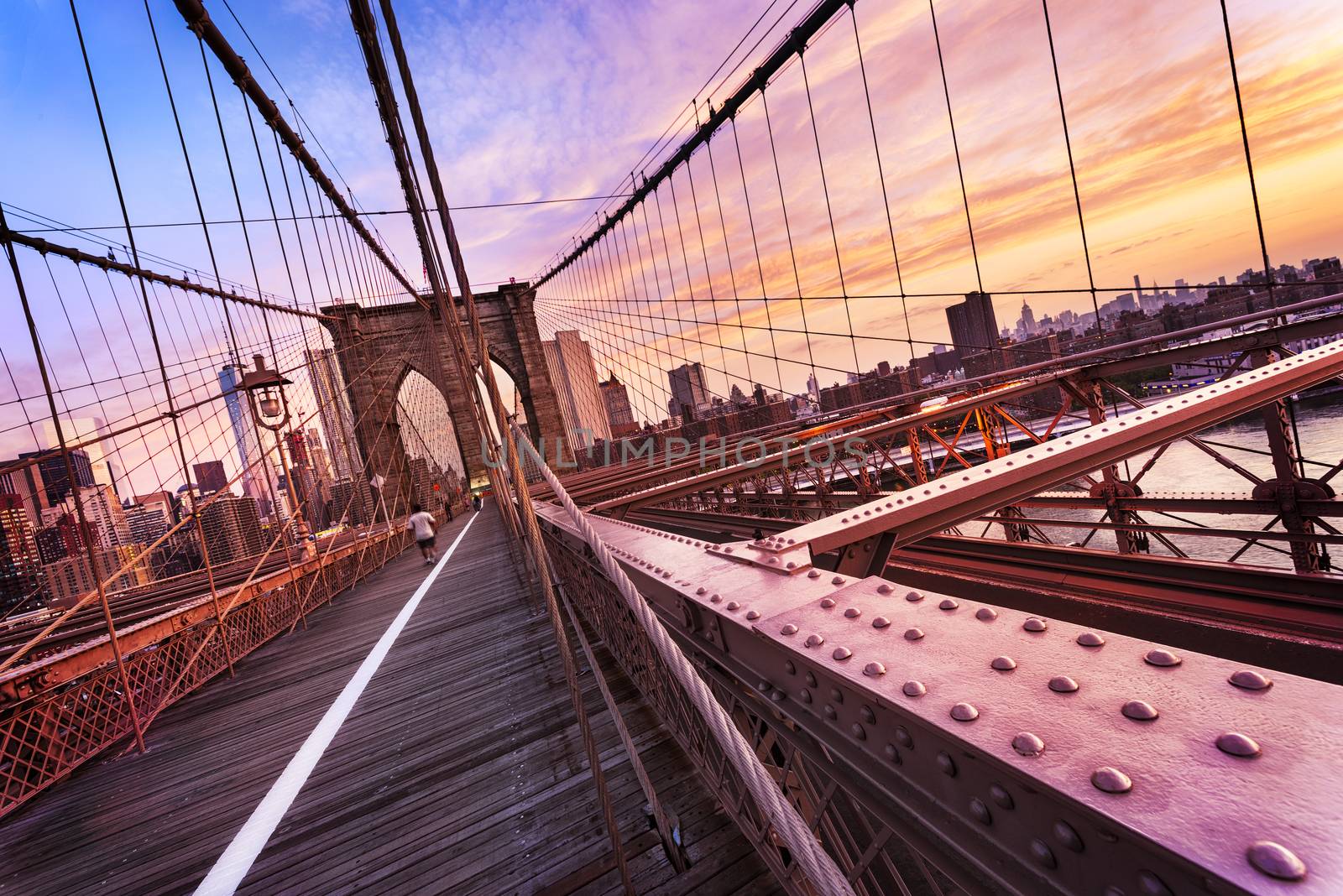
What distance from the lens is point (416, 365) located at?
30.1 metres

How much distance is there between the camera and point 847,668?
96cm

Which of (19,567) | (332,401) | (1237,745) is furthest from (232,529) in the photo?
(1237,745)

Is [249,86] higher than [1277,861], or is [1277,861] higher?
[249,86]

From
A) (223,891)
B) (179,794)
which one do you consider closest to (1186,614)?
(223,891)

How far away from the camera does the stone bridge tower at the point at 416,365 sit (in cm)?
2673

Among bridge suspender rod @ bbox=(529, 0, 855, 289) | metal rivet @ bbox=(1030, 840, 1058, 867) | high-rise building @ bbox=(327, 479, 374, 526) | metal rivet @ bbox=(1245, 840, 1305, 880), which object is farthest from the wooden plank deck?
high-rise building @ bbox=(327, 479, 374, 526)

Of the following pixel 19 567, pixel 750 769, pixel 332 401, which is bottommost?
pixel 750 769

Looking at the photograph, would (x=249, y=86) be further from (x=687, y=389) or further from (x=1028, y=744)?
(x=687, y=389)

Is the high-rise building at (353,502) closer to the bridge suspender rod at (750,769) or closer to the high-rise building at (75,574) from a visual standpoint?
the high-rise building at (75,574)

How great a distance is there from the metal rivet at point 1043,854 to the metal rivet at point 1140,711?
7.4 inches

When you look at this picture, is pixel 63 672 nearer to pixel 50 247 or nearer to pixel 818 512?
pixel 818 512

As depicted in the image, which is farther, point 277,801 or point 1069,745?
point 277,801

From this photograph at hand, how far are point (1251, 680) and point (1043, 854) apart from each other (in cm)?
32

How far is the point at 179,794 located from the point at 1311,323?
1070 cm
